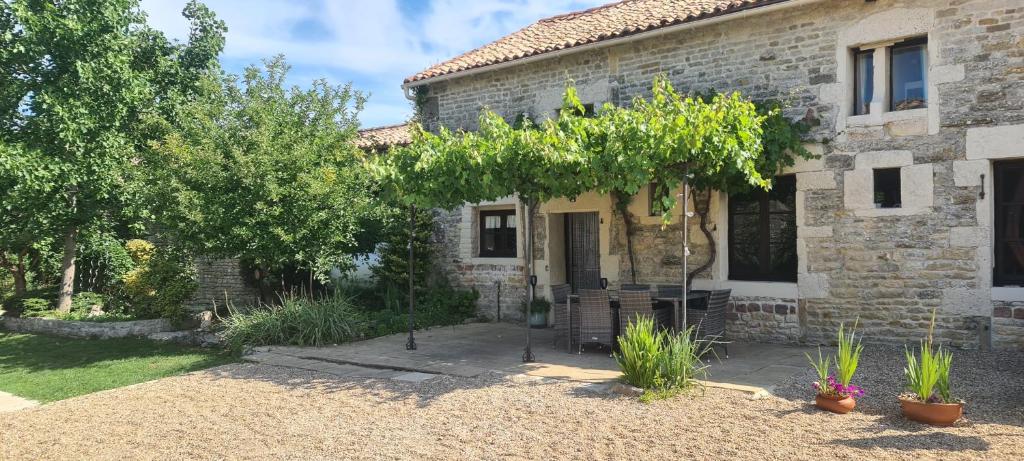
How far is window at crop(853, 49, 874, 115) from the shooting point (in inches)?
329

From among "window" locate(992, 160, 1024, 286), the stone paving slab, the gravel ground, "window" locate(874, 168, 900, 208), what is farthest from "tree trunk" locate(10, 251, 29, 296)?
"window" locate(992, 160, 1024, 286)

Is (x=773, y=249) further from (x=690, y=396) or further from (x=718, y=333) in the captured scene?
(x=690, y=396)

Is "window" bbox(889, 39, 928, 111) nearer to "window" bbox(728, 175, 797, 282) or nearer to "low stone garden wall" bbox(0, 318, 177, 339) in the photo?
"window" bbox(728, 175, 797, 282)

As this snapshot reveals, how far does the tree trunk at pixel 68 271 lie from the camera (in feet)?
44.4

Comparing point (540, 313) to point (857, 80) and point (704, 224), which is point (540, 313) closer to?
point (704, 224)

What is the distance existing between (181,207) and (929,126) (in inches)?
377

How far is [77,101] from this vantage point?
12.0 meters

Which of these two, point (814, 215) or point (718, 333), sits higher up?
point (814, 215)

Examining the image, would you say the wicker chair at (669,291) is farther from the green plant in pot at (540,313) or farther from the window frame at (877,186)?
the window frame at (877,186)

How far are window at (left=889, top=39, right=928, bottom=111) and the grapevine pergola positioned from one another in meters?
1.48

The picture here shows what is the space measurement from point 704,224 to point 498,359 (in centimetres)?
349

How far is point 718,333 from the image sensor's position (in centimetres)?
789

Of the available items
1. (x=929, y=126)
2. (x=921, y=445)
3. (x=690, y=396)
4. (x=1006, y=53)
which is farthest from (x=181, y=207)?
(x=1006, y=53)

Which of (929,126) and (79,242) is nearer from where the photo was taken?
(929,126)
